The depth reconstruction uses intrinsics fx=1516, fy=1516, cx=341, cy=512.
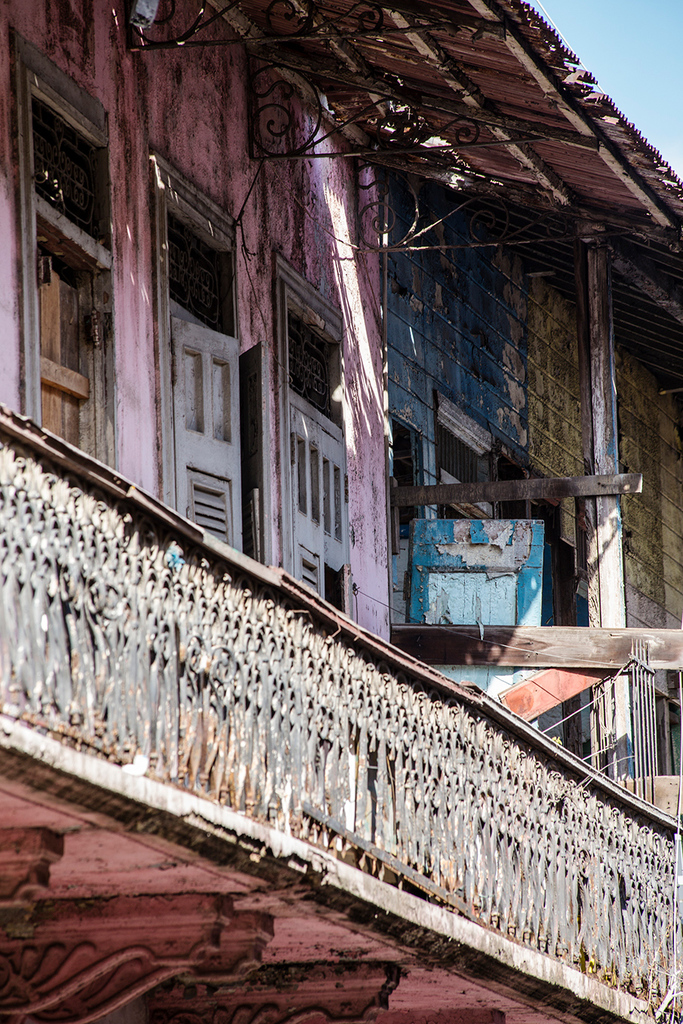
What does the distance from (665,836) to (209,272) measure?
4527 millimetres

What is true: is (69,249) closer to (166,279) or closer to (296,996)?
(166,279)

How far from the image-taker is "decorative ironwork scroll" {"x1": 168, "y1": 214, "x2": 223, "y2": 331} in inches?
358

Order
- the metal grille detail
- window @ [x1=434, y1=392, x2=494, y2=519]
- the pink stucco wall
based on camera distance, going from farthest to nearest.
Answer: window @ [x1=434, y1=392, x2=494, y2=519]
the metal grille detail
the pink stucco wall

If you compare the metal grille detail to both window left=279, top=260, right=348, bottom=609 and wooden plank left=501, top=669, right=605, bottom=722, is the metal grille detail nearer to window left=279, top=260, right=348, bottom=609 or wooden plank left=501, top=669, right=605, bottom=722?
wooden plank left=501, top=669, right=605, bottom=722

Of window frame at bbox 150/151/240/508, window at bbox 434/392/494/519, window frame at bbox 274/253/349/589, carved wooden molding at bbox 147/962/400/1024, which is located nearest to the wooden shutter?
window frame at bbox 150/151/240/508

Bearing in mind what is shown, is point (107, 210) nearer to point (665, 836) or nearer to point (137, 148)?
point (137, 148)

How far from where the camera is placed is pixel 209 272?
9586mm

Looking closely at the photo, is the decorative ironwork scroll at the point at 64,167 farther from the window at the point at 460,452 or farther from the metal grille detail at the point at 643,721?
the window at the point at 460,452

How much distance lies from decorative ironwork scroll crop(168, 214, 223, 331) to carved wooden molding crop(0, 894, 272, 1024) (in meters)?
4.13

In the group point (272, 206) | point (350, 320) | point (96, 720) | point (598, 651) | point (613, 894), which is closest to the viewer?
point (96, 720)

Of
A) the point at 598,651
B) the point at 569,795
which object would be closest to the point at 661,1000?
the point at 569,795

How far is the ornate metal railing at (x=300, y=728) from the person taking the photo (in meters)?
4.75

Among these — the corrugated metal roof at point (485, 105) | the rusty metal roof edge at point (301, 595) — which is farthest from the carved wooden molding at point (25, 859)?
the corrugated metal roof at point (485, 105)

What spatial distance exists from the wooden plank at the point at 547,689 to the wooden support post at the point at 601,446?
26 cm
